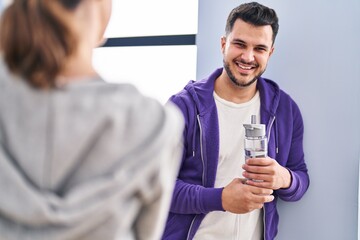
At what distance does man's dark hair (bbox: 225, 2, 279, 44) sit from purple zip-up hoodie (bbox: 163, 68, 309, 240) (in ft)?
0.71

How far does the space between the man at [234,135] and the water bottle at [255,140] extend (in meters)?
0.18

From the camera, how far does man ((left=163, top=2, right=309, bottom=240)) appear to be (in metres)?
1.44

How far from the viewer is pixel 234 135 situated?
149 centimetres

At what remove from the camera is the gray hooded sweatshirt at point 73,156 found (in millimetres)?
619

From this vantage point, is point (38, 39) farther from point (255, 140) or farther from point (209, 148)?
point (209, 148)

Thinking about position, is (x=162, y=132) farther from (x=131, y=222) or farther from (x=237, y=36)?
(x=237, y=36)

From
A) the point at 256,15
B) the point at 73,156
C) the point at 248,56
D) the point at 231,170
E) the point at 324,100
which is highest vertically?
the point at 256,15

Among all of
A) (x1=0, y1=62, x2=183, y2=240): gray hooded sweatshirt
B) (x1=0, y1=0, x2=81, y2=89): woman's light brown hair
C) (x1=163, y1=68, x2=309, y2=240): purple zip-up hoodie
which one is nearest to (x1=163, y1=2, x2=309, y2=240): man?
(x1=163, y1=68, x2=309, y2=240): purple zip-up hoodie

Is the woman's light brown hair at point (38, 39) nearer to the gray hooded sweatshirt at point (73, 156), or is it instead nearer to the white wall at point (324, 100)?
the gray hooded sweatshirt at point (73, 156)

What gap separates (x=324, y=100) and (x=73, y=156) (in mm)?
1104

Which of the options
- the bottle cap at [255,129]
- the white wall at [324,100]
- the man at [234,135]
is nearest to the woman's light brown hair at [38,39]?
the bottle cap at [255,129]

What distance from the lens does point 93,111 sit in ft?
2.05

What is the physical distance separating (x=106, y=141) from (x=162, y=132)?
0.09 m

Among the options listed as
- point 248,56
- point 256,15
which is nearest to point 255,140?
point 248,56
